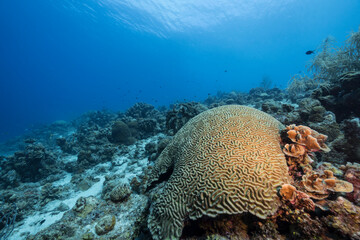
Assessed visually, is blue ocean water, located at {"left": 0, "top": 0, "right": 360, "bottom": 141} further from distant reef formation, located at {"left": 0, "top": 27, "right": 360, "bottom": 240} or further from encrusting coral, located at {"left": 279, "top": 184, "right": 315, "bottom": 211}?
encrusting coral, located at {"left": 279, "top": 184, "right": 315, "bottom": 211}

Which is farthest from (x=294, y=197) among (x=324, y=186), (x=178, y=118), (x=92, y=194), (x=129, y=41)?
(x=129, y=41)

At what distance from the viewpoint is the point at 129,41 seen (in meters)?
76.4

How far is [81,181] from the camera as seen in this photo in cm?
739

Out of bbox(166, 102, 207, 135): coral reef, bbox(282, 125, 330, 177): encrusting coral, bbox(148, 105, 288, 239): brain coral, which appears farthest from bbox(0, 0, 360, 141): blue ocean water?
bbox(148, 105, 288, 239): brain coral

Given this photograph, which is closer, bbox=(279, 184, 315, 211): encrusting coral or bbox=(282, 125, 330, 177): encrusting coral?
bbox=(279, 184, 315, 211): encrusting coral

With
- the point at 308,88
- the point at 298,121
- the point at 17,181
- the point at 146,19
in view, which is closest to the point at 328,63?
the point at 308,88

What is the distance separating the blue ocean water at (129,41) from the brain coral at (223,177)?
1090 cm

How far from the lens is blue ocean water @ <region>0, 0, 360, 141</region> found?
144 ft

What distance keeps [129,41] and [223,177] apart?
90867mm

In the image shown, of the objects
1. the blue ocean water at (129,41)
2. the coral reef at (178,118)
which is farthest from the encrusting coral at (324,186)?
the blue ocean water at (129,41)

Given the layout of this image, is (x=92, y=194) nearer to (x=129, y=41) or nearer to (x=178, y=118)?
(x=178, y=118)

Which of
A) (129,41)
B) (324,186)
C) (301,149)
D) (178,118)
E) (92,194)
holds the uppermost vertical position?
(129,41)

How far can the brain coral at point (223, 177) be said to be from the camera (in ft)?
7.29

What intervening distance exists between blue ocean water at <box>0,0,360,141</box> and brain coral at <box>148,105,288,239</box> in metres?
10.9
